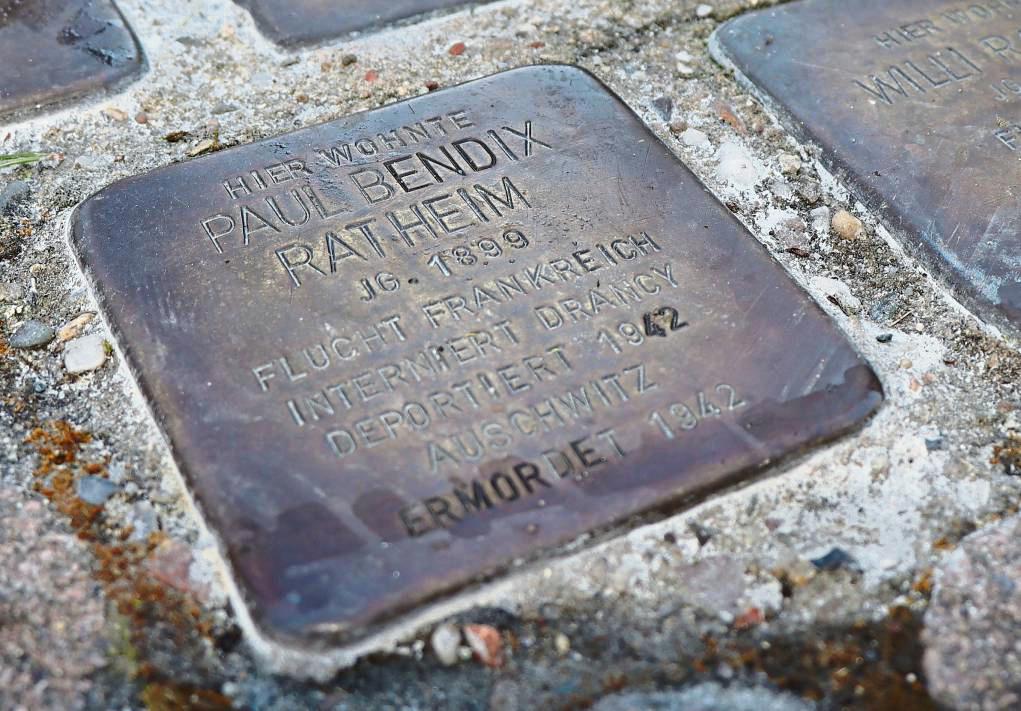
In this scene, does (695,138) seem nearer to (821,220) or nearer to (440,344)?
(821,220)

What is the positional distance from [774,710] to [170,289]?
809mm

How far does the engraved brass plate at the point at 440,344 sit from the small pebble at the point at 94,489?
94 millimetres

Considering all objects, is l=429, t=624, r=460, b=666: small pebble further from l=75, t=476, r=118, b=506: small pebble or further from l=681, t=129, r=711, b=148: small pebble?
l=681, t=129, r=711, b=148: small pebble

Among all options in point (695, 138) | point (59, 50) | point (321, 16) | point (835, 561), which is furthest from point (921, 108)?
point (59, 50)

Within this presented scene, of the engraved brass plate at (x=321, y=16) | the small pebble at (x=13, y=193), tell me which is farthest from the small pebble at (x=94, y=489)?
the engraved brass plate at (x=321, y=16)

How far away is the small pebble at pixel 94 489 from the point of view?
3.66 ft

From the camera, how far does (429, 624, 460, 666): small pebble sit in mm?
1012

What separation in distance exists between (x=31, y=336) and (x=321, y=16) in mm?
705

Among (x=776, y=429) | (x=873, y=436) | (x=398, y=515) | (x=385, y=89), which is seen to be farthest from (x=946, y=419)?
(x=385, y=89)

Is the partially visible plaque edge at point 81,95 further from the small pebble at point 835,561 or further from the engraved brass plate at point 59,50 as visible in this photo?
the small pebble at point 835,561

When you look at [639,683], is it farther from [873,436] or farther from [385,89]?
[385,89]

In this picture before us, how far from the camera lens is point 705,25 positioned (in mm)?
1725

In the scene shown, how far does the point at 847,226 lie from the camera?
1396mm

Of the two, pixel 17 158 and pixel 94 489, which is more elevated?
pixel 17 158
